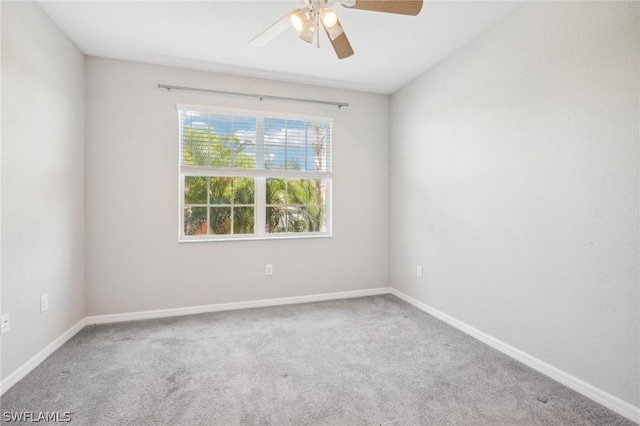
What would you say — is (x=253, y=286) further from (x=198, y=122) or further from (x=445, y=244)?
(x=445, y=244)

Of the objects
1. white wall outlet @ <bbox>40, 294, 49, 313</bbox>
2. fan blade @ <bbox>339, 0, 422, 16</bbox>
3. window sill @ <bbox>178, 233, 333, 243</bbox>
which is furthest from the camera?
window sill @ <bbox>178, 233, 333, 243</bbox>

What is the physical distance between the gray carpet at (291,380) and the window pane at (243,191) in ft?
4.38

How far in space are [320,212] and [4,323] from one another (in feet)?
9.21

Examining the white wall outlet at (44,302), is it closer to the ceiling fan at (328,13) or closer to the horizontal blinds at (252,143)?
the horizontal blinds at (252,143)

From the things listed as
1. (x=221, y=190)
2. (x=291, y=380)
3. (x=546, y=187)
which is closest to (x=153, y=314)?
(x=221, y=190)

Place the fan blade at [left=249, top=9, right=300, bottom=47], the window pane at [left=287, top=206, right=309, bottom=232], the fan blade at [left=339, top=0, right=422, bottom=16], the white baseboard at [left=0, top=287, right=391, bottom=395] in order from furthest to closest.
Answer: the window pane at [left=287, top=206, right=309, bottom=232] < the white baseboard at [left=0, top=287, right=391, bottom=395] < the fan blade at [left=249, top=9, right=300, bottom=47] < the fan blade at [left=339, top=0, right=422, bottom=16]

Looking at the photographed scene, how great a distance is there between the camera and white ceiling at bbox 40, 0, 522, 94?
226 cm

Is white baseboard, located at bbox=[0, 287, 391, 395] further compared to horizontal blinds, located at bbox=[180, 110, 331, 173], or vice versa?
horizontal blinds, located at bbox=[180, 110, 331, 173]

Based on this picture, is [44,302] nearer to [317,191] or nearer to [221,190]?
[221,190]

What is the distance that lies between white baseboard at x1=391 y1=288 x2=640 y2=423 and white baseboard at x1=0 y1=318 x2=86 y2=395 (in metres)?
3.30

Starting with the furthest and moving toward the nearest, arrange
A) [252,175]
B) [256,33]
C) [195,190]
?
[252,175] → [195,190] → [256,33]

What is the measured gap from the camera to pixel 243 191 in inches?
137

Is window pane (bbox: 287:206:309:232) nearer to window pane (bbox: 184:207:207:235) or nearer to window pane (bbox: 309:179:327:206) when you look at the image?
window pane (bbox: 309:179:327:206)

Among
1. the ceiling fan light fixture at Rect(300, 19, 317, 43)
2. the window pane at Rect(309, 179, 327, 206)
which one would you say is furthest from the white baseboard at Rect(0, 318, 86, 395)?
the ceiling fan light fixture at Rect(300, 19, 317, 43)
